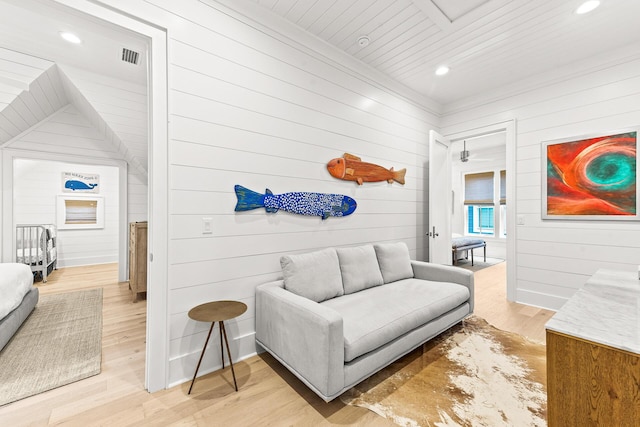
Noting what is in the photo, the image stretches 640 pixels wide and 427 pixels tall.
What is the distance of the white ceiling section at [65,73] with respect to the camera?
94.8 inches

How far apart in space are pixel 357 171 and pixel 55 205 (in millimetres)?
6670

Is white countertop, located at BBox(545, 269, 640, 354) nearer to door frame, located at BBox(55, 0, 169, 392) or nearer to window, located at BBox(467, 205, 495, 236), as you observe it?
door frame, located at BBox(55, 0, 169, 392)

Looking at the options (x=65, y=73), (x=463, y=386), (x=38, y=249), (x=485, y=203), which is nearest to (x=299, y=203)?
(x=463, y=386)

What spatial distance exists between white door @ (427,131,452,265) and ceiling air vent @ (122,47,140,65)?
3.66m

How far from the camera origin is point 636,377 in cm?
88

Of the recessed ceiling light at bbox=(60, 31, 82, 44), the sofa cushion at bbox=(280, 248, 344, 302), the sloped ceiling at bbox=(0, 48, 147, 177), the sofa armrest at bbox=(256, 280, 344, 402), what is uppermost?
the recessed ceiling light at bbox=(60, 31, 82, 44)

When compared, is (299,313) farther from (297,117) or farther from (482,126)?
(482,126)

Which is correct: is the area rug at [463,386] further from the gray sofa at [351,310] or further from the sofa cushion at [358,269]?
the sofa cushion at [358,269]

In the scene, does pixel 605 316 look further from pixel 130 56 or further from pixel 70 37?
pixel 70 37

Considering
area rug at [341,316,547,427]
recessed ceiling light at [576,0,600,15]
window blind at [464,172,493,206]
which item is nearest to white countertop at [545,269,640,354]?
area rug at [341,316,547,427]

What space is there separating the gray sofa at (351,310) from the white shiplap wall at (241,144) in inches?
11.3

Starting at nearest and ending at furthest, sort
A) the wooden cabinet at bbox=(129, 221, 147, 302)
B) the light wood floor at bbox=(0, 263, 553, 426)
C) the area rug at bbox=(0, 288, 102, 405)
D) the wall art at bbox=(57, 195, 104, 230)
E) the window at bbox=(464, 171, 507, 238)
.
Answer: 1. the light wood floor at bbox=(0, 263, 553, 426)
2. the area rug at bbox=(0, 288, 102, 405)
3. the wooden cabinet at bbox=(129, 221, 147, 302)
4. the wall art at bbox=(57, 195, 104, 230)
5. the window at bbox=(464, 171, 507, 238)

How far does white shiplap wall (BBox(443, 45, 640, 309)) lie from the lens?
2889 mm

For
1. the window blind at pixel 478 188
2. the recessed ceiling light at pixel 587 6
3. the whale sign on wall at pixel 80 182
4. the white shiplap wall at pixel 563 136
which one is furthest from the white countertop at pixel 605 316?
the whale sign on wall at pixel 80 182
